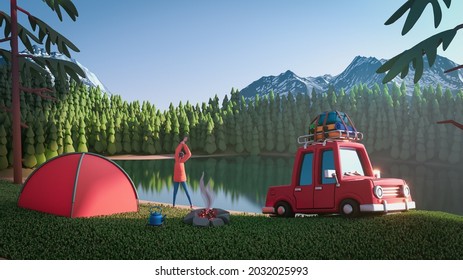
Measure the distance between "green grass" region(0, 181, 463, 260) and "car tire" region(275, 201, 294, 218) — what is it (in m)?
0.21

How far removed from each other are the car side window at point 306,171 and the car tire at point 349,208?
2.92ft

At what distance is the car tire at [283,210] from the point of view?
1040 cm

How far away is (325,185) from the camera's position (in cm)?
977

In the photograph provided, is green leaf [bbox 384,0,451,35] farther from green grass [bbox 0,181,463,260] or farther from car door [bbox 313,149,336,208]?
green grass [bbox 0,181,463,260]

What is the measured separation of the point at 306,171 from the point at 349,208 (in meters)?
1.31

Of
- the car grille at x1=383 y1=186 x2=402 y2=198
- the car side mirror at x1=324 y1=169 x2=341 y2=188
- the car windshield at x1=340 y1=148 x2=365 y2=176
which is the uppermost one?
the car windshield at x1=340 y1=148 x2=365 y2=176

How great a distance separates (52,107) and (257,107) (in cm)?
2978

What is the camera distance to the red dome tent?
38.7 ft

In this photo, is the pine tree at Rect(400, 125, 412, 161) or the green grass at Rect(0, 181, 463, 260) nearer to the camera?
the green grass at Rect(0, 181, 463, 260)

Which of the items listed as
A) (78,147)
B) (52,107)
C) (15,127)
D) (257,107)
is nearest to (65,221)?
(15,127)

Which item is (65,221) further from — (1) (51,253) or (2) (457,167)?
(2) (457,167)

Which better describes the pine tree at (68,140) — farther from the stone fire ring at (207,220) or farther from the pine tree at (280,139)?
the stone fire ring at (207,220)

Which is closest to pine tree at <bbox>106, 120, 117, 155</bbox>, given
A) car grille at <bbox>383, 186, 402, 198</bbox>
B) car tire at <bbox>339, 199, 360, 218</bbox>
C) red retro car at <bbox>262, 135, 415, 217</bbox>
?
red retro car at <bbox>262, 135, 415, 217</bbox>

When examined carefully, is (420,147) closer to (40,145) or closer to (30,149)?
(40,145)
